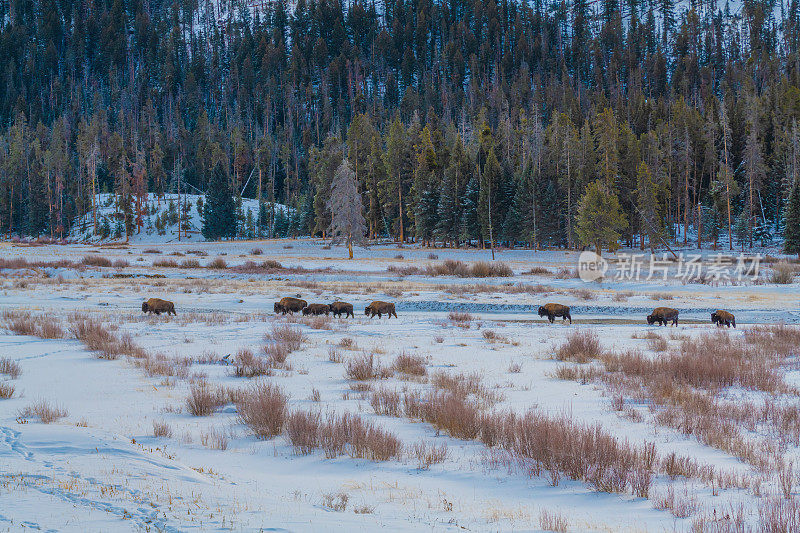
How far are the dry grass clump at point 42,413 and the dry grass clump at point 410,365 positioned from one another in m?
5.47

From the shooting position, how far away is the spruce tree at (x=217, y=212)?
81.3m

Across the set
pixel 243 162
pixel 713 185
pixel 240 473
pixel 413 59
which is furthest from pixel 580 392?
Result: pixel 413 59

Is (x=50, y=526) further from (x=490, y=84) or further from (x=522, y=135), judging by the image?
(x=490, y=84)

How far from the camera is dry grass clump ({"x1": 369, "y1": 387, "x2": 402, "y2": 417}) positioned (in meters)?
7.51

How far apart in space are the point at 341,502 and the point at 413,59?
155861 millimetres

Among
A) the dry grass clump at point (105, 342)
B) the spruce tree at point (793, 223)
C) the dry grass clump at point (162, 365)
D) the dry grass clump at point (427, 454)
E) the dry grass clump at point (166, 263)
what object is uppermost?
the spruce tree at point (793, 223)

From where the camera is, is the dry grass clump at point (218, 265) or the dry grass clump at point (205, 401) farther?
the dry grass clump at point (218, 265)

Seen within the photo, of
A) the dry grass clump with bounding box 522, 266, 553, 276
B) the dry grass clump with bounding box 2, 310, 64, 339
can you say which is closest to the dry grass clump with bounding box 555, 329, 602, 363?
the dry grass clump with bounding box 2, 310, 64, 339

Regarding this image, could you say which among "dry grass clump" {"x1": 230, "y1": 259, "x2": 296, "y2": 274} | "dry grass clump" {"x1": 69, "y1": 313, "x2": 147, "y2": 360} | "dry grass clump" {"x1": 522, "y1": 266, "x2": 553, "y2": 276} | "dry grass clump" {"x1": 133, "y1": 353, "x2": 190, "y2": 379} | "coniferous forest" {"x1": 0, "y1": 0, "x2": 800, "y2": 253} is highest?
"coniferous forest" {"x1": 0, "y1": 0, "x2": 800, "y2": 253}

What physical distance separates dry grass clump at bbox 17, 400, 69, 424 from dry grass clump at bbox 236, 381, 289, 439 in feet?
6.92

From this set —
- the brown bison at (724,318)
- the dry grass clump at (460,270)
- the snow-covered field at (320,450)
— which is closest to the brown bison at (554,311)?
the snow-covered field at (320,450)

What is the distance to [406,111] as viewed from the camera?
11331 centimetres

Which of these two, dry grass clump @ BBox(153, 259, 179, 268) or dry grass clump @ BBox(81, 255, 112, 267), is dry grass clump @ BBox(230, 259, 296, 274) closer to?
dry grass clump @ BBox(153, 259, 179, 268)

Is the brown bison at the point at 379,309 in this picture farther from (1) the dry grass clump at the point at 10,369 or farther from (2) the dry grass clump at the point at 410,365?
(1) the dry grass clump at the point at 10,369
